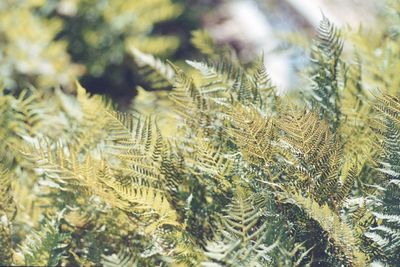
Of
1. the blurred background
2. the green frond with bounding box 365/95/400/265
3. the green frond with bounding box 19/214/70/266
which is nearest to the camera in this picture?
the green frond with bounding box 365/95/400/265

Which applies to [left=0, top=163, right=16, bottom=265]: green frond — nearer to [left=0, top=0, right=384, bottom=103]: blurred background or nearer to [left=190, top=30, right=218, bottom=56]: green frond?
[left=190, top=30, right=218, bottom=56]: green frond

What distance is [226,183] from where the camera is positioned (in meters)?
1.52

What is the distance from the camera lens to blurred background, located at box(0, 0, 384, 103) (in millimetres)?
3871

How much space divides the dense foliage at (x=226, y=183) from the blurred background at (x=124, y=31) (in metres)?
1.64

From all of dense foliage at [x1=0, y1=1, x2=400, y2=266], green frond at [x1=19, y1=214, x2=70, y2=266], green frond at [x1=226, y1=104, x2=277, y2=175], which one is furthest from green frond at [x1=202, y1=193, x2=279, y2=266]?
green frond at [x1=19, y1=214, x2=70, y2=266]

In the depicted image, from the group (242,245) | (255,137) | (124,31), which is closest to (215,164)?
(255,137)

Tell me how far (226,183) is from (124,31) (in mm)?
3166

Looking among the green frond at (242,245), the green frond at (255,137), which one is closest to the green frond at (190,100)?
the green frond at (255,137)

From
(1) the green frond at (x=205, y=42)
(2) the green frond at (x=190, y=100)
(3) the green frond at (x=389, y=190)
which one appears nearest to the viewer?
(3) the green frond at (x=389, y=190)

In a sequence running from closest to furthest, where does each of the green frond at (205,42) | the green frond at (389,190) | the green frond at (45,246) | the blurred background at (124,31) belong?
1. the green frond at (389,190)
2. the green frond at (45,246)
3. the green frond at (205,42)
4. the blurred background at (124,31)

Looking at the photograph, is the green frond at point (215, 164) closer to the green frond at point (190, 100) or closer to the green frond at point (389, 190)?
the green frond at point (190, 100)

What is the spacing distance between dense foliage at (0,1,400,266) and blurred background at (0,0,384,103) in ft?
5.37

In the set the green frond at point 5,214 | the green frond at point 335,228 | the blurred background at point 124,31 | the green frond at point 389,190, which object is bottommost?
the blurred background at point 124,31

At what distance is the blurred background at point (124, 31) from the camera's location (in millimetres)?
3871
